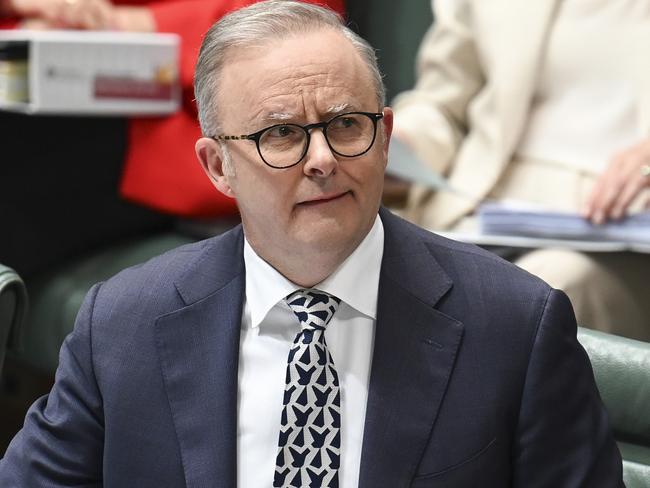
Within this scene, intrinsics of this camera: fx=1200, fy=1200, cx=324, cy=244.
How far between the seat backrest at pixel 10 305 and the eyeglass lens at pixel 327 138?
0.44 metres

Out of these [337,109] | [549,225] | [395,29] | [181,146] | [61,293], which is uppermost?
[337,109]

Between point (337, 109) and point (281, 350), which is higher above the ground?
point (337, 109)

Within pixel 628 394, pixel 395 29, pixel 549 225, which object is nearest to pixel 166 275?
pixel 628 394

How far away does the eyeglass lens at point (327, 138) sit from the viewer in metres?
1.31

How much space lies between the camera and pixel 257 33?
1.34m

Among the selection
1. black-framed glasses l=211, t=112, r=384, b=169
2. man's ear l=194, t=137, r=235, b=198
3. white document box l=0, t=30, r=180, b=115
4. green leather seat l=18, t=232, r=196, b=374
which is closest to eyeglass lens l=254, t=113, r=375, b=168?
black-framed glasses l=211, t=112, r=384, b=169

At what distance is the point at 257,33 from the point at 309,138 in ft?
0.46

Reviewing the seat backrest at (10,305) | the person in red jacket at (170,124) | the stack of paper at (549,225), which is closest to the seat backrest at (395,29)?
the person in red jacket at (170,124)

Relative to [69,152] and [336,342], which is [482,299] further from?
[69,152]

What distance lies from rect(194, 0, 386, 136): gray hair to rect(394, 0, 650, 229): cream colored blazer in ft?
3.76

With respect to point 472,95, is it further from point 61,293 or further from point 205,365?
point 205,365

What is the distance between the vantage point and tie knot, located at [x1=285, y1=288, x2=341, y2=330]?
139 cm

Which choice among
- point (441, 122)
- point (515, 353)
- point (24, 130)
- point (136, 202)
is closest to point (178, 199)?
point (136, 202)

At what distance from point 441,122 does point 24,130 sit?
3.22 ft
